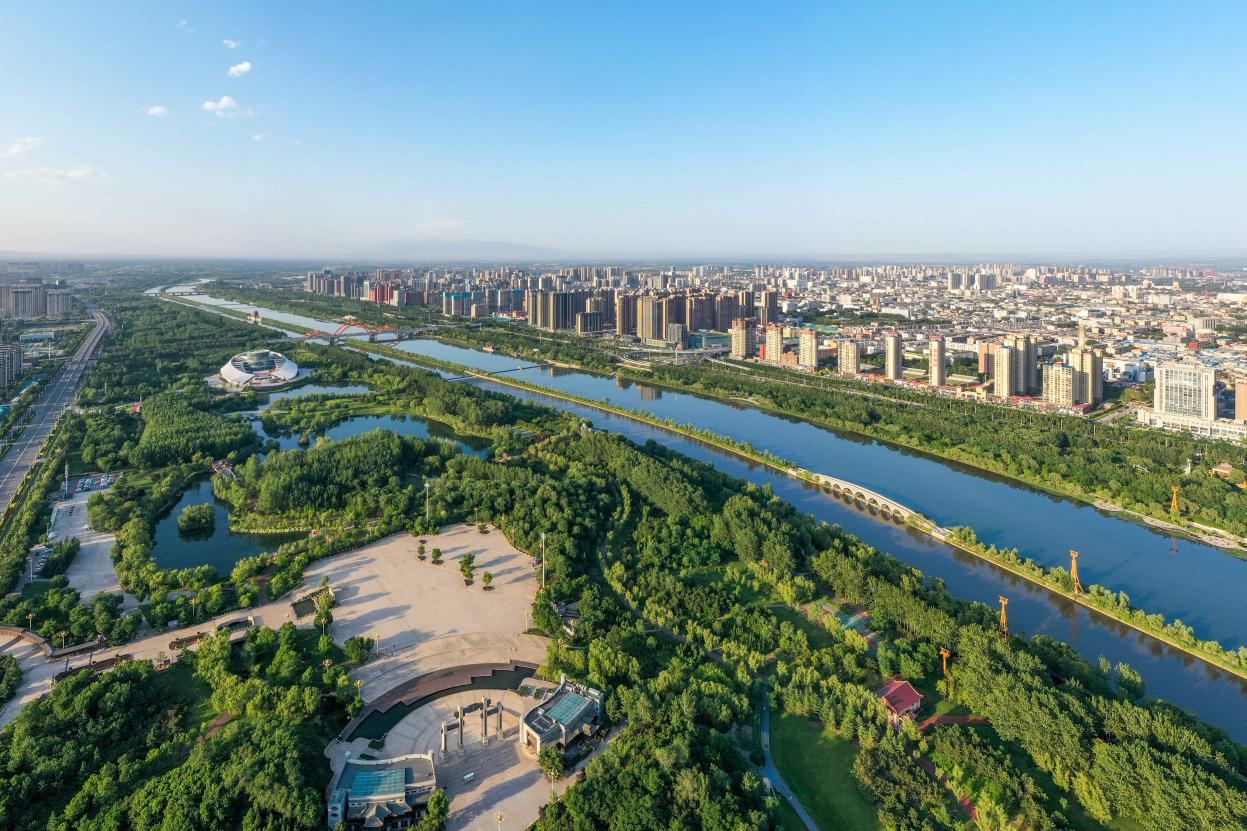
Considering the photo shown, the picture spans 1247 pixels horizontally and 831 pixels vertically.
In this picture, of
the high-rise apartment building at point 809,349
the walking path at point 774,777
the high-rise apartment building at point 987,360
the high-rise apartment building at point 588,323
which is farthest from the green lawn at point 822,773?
the high-rise apartment building at point 588,323

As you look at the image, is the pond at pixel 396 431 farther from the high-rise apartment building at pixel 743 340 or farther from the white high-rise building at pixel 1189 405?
the white high-rise building at pixel 1189 405

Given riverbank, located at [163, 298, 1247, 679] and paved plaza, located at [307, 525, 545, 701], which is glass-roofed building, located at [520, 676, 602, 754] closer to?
paved plaza, located at [307, 525, 545, 701]

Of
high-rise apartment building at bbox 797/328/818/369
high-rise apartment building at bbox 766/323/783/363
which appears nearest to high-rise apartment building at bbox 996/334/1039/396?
high-rise apartment building at bbox 797/328/818/369

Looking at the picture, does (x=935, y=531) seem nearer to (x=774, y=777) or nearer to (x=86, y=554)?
(x=774, y=777)

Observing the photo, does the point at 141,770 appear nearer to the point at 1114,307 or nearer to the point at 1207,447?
the point at 1207,447

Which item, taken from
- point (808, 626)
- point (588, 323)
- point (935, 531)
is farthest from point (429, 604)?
point (588, 323)

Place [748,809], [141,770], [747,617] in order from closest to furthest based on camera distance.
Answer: [748,809] < [141,770] < [747,617]

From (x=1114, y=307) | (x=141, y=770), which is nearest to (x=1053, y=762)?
(x=141, y=770)
